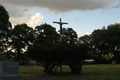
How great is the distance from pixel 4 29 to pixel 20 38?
8.80 metres

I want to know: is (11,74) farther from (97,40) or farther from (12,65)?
(97,40)

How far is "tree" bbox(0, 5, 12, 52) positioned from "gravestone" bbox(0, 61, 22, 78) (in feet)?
66.4

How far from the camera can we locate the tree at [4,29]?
32.7m

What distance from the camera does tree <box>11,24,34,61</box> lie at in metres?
40.6

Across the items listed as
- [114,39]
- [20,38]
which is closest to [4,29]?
[20,38]

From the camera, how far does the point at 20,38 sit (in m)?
43.1

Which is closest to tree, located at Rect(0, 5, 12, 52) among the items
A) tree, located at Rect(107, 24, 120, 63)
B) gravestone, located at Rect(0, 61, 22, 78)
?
gravestone, located at Rect(0, 61, 22, 78)

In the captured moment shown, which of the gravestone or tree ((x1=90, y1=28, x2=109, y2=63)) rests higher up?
tree ((x1=90, y1=28, x2=109, y2=63))

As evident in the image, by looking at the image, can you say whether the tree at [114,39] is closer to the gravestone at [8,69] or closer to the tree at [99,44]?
the tree at [99,44]

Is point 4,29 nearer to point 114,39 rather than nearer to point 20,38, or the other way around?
point 20,38

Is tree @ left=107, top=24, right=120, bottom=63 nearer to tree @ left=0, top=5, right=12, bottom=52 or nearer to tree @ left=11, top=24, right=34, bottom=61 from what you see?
tree @ left=11, top=24, right=34, bottom=61

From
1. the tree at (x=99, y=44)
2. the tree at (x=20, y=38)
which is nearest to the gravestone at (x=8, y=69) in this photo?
the tree at (x=20, y=38)

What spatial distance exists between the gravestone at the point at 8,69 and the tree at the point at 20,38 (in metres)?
26.0

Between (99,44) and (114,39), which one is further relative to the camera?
(99,44)
